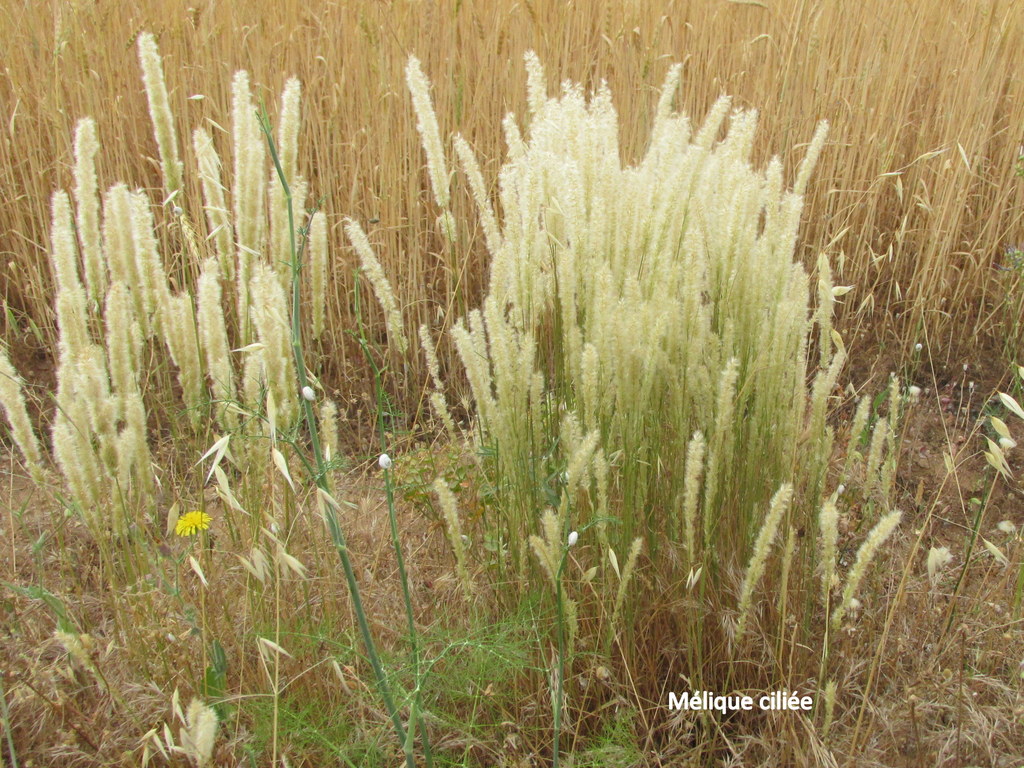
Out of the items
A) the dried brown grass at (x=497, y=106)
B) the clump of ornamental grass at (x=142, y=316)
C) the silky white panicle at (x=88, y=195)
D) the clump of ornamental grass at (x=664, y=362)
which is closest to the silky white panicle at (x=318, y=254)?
the clump of ornamental grass at (x=142, y=316)

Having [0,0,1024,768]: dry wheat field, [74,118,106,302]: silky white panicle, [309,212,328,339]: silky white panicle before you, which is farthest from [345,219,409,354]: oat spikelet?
[74,118,106,302]: silky white panicle

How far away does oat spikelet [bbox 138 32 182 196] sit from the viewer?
151cm

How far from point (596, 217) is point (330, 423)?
1.93 ft

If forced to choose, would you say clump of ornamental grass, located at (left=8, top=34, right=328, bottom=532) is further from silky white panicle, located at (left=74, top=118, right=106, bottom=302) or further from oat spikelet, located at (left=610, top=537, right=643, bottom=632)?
oat spikelet, located at (left=610, top=537, right=643, bottom=632)

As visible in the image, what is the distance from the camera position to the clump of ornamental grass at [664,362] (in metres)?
1.48

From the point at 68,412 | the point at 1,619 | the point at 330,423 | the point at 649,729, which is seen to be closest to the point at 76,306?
the point at 68,412

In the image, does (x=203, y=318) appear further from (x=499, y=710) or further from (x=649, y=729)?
(x=649, y=729)

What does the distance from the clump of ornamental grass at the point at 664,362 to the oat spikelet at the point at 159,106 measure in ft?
1.52

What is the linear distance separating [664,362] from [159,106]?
3.29 feet

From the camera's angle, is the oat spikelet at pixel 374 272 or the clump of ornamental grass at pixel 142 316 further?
the oat spikelet at pixel 374 272

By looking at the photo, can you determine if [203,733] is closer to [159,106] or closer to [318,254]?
[318,254]

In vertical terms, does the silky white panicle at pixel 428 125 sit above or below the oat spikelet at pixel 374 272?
above

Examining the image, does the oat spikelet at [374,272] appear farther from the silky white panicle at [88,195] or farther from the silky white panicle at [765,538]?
the silky white panicle at [765,538]

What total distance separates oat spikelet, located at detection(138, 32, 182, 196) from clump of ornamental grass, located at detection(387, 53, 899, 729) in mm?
463
